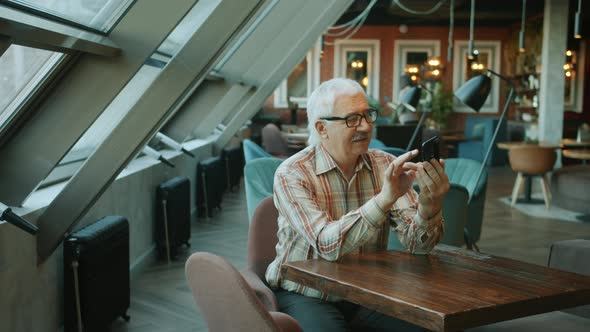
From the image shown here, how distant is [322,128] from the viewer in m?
2.43

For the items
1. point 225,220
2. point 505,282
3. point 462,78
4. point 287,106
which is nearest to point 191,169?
point 225,220

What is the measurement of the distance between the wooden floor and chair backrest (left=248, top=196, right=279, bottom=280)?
53.6 inches

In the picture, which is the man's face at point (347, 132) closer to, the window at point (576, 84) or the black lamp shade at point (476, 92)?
the black lamp shade at point (476, 92)

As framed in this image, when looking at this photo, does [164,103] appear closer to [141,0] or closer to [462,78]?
[141,0]

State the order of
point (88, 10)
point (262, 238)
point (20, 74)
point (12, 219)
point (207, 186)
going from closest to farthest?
1. point (262, 238)
2. point (12, 219)
3. point (20, 74)
4. point (88, 10)
5. point (207, 186)

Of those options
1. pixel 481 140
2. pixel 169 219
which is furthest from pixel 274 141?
pixel 169 219

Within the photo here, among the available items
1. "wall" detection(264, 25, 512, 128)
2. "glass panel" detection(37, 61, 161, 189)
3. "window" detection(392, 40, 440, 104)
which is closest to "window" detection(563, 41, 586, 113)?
"wall" detection(264, 25, 512, 128)

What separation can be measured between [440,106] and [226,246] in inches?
461

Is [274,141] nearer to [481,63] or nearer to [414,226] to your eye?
[481,63]

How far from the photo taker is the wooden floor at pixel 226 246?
405cm

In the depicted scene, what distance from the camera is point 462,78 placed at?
17.3 meters

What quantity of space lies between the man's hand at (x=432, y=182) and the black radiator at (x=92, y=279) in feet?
6.21

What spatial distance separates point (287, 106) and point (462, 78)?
4470 mm

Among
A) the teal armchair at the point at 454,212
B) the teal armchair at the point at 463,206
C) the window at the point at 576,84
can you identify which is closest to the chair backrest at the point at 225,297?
the teal armchair at the point at 463,206
